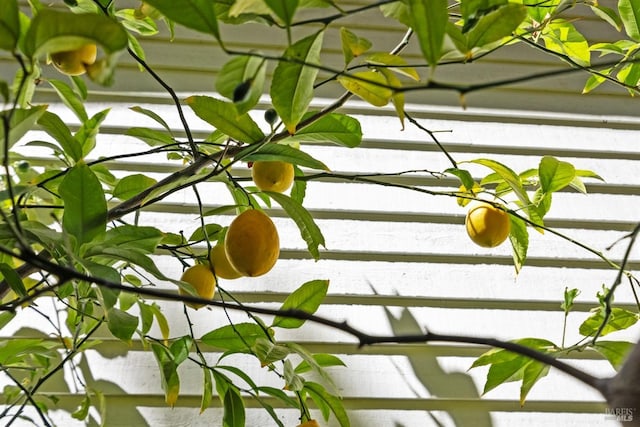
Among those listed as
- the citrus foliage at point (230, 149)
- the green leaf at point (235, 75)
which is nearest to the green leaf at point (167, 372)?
the citrus foliage at point (230, 149)

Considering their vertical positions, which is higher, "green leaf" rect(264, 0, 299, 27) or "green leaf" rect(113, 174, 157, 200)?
"green leaf" rect(113, 174, 157, 200)

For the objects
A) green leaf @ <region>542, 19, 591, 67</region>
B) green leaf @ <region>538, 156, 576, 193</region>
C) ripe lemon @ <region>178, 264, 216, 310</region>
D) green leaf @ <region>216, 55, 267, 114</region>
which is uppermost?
green leaf @ <region>542, 19, 591, 67</region>

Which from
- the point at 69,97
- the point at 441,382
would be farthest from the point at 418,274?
the point at 69,97

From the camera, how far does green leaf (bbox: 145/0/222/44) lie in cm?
45

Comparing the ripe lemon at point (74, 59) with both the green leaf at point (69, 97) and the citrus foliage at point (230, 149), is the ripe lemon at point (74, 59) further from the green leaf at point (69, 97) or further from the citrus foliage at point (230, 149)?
the green leaf at point (69, 97)

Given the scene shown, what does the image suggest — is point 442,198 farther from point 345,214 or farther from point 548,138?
point 548,138

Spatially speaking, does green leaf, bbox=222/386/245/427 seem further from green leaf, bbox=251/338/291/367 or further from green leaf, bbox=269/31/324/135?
green leaf, bbox=269/31/324/135

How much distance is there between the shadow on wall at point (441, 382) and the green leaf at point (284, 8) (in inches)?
40.5

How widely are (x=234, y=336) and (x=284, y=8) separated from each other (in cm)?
62

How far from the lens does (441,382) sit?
53.4 inches

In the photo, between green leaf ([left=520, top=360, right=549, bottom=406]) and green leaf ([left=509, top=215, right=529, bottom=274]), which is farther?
green leaf ([left=509, top=215, right=529, bottom=274])

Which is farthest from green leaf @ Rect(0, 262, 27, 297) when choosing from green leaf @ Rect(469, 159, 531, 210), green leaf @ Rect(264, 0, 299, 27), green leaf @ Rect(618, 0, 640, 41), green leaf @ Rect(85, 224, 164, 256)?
green leaf @ Rect(618, 0, 640, 41)

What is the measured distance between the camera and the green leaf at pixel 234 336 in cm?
95

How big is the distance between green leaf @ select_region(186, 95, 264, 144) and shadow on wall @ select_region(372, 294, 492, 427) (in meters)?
0.77
